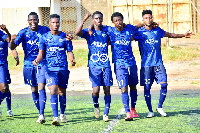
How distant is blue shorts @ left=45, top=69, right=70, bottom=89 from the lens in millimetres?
10828

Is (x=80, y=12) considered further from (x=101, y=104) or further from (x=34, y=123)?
(x=34, y=123)

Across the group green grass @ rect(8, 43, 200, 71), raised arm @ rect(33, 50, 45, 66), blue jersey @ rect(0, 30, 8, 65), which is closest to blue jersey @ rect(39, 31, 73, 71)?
raised arm @ rect(33, 50, 45, 66)

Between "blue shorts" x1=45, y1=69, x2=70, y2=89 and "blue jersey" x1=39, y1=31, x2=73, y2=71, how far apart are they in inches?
3.1

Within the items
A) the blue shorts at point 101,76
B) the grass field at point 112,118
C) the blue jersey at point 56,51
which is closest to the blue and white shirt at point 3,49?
the grass field at point 112,118

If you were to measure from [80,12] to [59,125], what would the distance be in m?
19.1

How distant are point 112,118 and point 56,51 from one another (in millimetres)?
1869

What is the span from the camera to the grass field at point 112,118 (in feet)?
33.0

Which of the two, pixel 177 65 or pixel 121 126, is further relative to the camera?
pixel 177 65

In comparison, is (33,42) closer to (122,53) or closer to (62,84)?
(62,84)

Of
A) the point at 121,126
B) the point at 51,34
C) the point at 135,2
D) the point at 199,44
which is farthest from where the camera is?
the point at 135,2

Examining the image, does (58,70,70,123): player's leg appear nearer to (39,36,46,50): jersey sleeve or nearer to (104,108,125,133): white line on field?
(39,36,46,50): jersey sleeve

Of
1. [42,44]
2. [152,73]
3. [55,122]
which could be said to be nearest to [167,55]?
[152,73]

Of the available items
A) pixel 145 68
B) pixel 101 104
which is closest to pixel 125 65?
pixel 145 68

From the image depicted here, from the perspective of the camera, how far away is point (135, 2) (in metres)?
27.7
